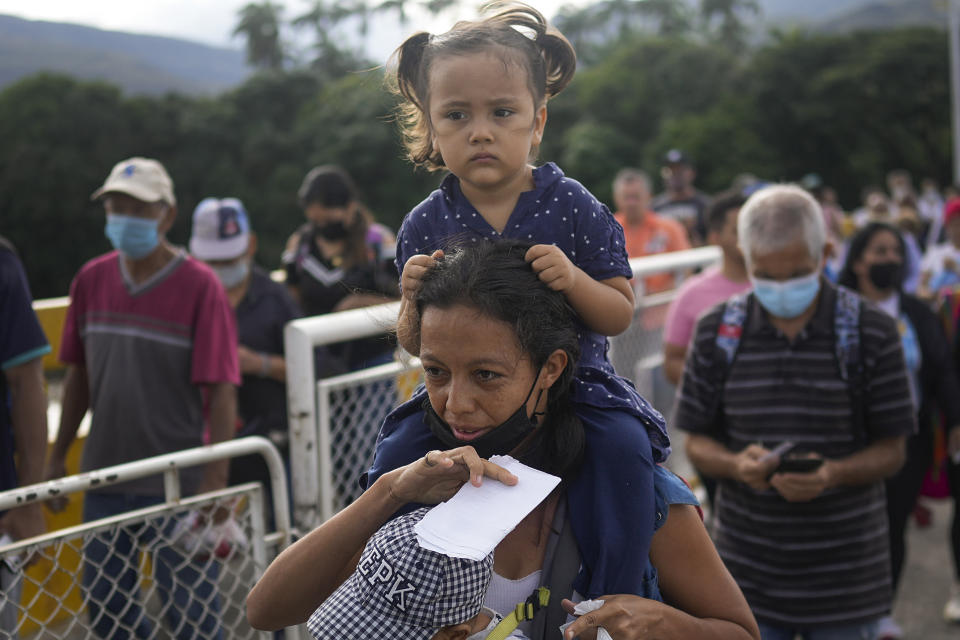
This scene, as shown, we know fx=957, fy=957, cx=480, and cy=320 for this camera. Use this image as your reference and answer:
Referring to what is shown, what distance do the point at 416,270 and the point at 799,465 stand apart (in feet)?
5.60

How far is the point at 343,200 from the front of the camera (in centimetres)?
516

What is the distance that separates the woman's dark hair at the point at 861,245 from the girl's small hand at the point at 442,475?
345cm

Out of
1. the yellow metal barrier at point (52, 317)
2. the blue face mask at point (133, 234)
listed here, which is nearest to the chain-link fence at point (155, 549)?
the blue face mask at point (133, 234)

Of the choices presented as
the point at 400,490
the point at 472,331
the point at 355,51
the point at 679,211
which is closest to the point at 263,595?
the point at 400,490

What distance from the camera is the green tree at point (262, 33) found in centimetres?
8756

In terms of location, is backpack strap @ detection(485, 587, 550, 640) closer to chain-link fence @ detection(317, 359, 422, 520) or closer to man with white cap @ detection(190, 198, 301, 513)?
chain-link fence @ detection(317, 359, 422, 520)

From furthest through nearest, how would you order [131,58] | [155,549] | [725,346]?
[131,58]
[725,346]
[155,549]

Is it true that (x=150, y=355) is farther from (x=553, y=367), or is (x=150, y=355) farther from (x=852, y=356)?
(x=852, y=356)

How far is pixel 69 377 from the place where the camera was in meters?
3.82

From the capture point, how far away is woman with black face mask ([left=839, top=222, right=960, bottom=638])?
14.0 feet

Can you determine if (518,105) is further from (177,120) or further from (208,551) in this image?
(177,120)

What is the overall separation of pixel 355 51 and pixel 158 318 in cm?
8946

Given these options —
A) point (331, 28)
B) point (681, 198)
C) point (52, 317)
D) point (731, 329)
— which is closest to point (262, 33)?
point (331, 28)

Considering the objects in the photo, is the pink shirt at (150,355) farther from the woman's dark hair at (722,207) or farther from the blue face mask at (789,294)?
the woman's dark hair at (722,207)
